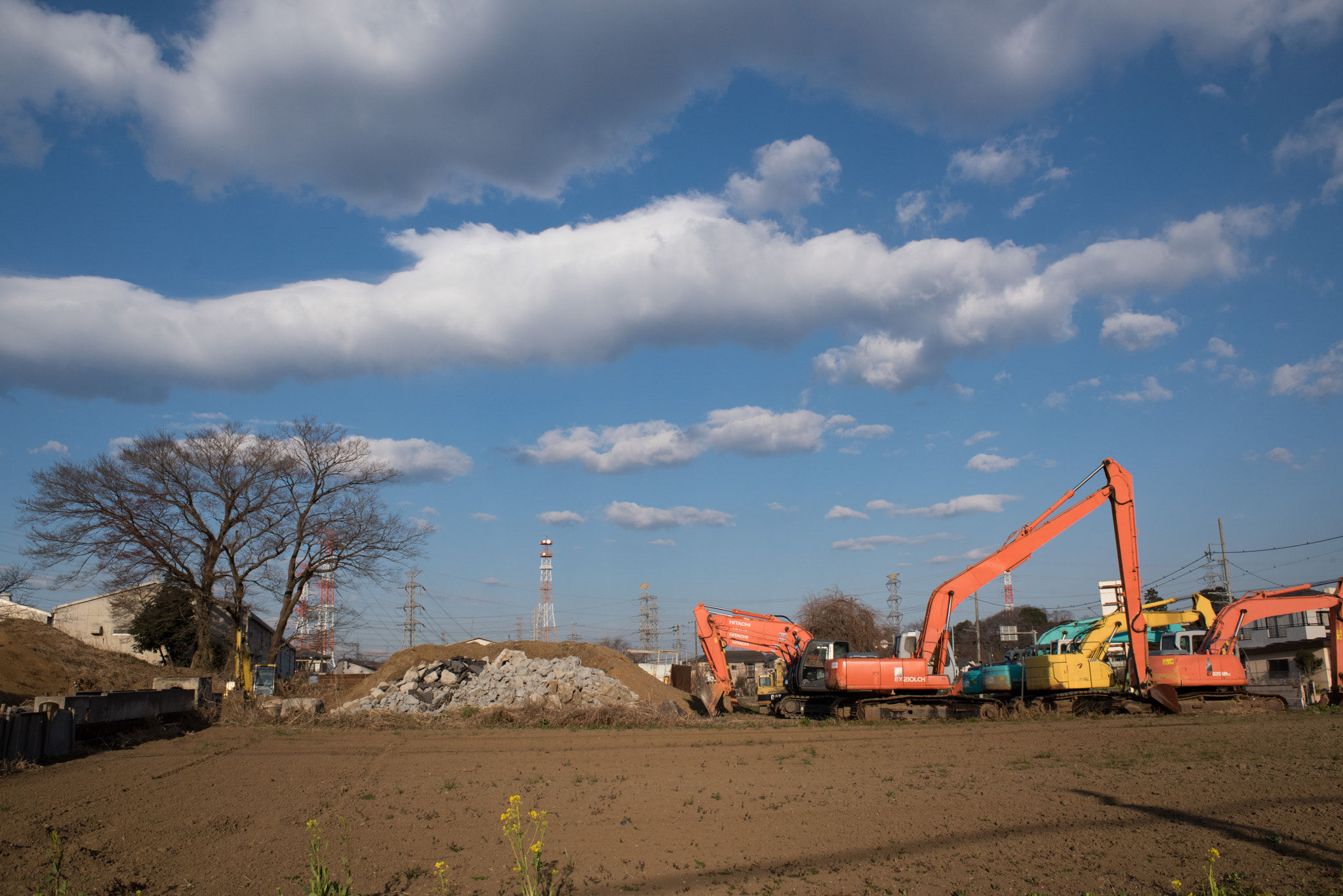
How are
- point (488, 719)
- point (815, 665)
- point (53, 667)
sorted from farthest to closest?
point (53, 667) < point (815, 665) < point (488, 719)

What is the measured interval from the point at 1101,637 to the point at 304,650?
2587 inches

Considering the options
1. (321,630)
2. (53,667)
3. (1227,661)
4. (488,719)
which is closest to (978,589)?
(1227,661)

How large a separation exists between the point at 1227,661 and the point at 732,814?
2006 cm

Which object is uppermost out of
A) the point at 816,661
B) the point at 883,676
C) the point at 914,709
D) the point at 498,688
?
the point at 816,661

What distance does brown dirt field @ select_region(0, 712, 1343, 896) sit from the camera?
23.9 feet

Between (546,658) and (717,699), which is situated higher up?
(546,658)

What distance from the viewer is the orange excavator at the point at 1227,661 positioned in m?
22.3

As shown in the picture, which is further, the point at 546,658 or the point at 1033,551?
the point at 546,658

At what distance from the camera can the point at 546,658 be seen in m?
32.7

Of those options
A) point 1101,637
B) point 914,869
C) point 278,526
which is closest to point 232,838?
point 914,869

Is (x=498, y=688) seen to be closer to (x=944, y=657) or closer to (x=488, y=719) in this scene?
(x=488, y=719)

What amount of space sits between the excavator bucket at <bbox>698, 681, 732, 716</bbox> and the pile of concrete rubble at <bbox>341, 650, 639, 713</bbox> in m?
2.83

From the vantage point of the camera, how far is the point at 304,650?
69.9 meters

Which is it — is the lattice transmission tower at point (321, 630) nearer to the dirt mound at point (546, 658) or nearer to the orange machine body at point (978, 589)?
the dirt mound at point (546, 658)
